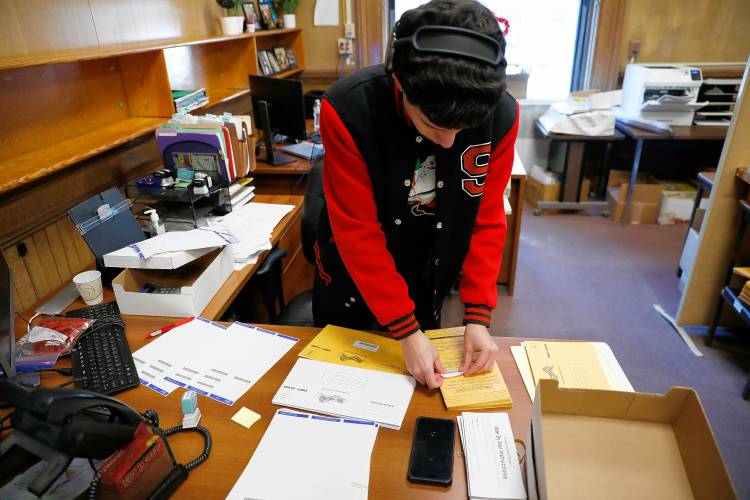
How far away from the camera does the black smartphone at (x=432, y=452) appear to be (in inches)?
32.9

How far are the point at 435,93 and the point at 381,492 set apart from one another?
0.67 meters

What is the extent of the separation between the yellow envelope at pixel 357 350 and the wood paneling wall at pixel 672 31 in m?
3.76

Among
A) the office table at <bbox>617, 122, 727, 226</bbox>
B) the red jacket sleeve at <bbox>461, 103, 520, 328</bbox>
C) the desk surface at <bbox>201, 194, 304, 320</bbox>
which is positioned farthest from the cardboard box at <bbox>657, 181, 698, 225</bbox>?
the red jacket sleeve at <bbox>461, 103, 520, 328</bbox>

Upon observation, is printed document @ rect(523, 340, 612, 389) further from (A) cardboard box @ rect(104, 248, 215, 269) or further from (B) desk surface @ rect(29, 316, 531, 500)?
(A) cardboard box @ rect(104, 248, 215, 269)

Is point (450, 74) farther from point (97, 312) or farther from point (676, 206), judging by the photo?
point (676, 206)

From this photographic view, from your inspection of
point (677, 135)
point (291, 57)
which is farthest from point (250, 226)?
point (677, 135)

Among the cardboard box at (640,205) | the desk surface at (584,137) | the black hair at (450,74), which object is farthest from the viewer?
the cardboard box at (640,205)

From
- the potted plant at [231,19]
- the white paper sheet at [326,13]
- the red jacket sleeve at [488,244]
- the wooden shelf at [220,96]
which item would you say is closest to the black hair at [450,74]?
the red jacket sleeve at [488,244]

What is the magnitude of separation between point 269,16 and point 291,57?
1.75 feet

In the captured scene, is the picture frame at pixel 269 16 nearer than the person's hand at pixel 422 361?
No

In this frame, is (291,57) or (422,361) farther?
(291,57)

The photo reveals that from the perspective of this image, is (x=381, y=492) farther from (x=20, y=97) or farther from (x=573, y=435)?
(x=20, y=97)

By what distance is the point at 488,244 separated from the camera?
1186 mm

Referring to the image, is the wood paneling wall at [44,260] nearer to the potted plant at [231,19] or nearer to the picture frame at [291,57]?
the potted plant at [231,19]
